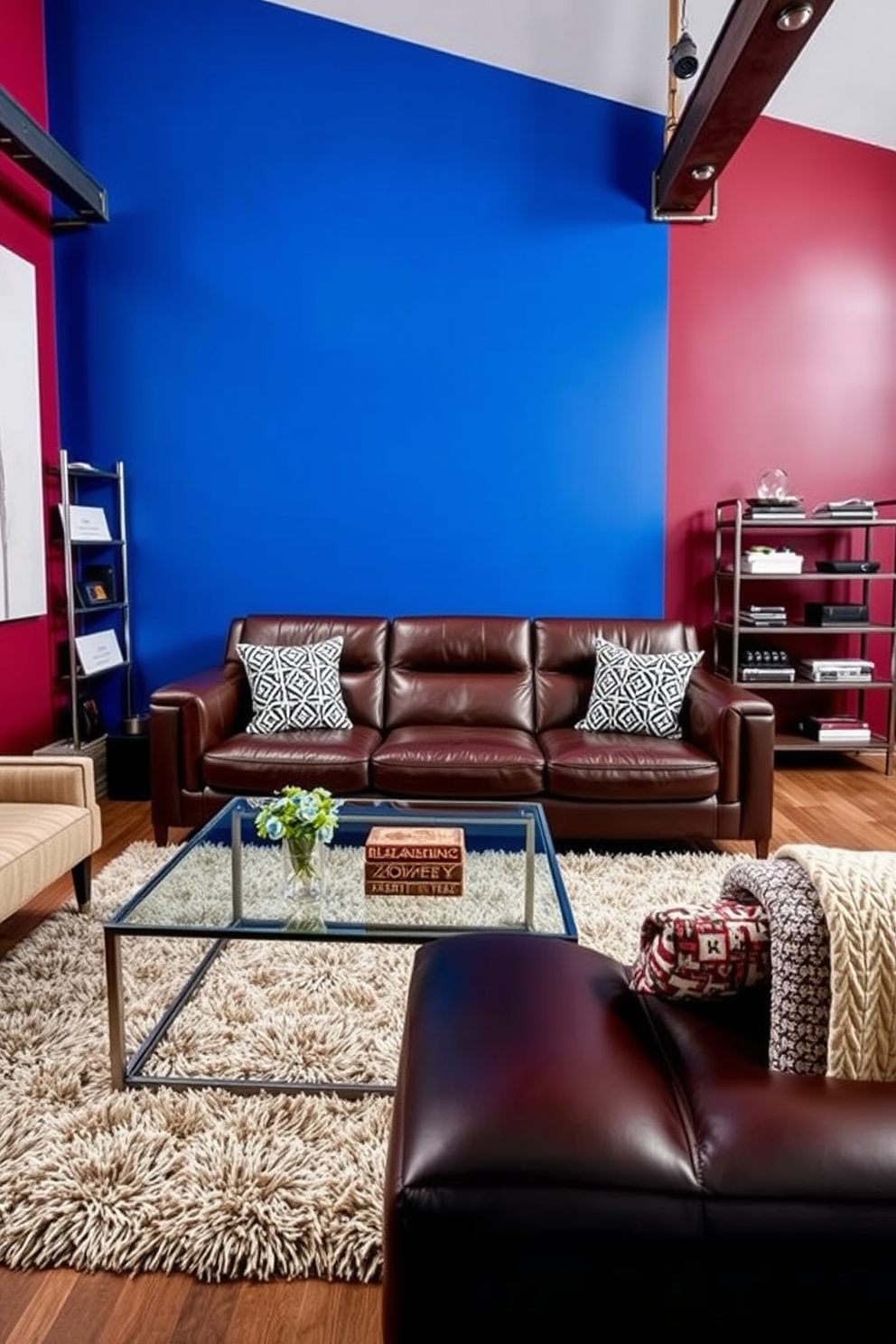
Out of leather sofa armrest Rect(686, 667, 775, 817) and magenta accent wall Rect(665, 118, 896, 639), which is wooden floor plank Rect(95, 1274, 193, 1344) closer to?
leather sofa armrest Rect(686, 667, 775, 817)

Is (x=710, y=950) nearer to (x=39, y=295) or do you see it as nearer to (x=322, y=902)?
(x=322, y=902)

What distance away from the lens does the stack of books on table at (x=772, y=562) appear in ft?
13.9

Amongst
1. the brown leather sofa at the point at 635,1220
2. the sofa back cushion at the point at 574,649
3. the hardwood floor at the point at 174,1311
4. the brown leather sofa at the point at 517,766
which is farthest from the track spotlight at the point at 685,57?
the hardwood floor at the point at 174,1311

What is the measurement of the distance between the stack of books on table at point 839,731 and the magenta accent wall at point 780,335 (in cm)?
79

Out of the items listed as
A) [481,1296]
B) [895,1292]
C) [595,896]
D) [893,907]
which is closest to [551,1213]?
[481,1296]

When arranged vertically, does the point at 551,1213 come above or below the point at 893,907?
below

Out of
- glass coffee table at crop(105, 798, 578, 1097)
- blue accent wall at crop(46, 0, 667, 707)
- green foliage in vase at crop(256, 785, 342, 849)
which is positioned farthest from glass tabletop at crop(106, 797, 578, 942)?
Result: blue accent wall at crop(46, 0, 667, 707)

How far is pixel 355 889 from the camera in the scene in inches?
83.7

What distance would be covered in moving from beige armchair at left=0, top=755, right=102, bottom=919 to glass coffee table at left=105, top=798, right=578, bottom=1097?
0.32 meters

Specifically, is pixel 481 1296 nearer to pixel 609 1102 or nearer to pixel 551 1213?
pixel 551 1213

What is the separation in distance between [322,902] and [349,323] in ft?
10.1

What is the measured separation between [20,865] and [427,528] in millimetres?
2549

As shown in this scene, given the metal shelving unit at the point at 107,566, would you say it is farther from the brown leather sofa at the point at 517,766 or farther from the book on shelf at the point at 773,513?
the book on shelf at the point at 773,513

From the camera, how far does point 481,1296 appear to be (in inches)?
33.3
